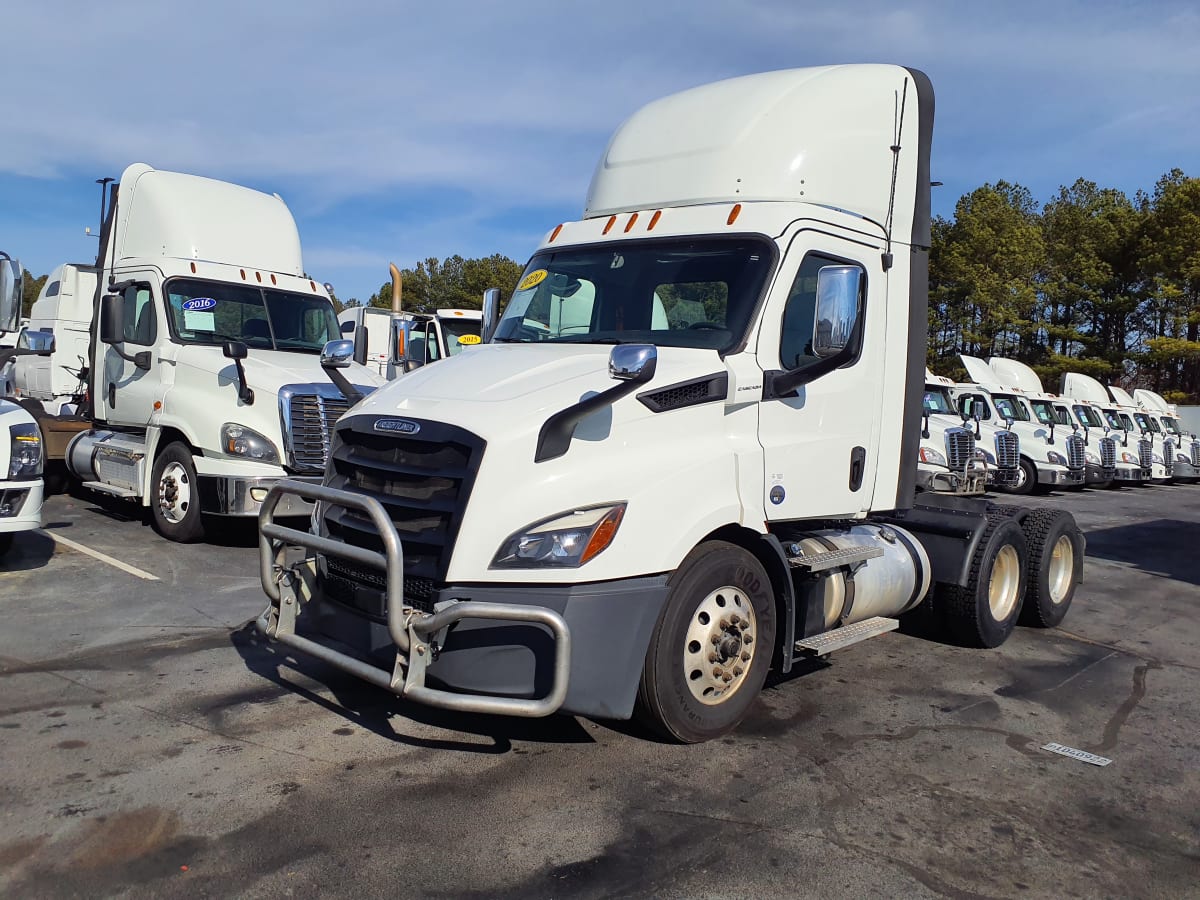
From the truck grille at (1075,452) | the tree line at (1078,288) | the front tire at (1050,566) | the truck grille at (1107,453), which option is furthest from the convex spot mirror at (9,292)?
the tree line at (1078,288)

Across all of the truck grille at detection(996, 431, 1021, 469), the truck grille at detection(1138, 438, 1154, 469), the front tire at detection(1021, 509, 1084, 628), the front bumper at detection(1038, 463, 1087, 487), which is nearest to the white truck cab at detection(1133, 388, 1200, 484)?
the truck grille at detection(1138, 438, 1154, 469)

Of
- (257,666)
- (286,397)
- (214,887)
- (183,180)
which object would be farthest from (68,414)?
(214,887)

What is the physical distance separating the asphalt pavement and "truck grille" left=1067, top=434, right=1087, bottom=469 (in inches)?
674

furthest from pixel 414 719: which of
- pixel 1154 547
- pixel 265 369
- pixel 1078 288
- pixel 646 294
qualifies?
pixel 1078 288

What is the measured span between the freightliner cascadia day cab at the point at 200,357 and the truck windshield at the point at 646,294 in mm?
3860

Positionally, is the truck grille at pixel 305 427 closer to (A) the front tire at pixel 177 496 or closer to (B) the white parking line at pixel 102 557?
(A) the front tire at pixel 177 496

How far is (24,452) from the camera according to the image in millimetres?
7738

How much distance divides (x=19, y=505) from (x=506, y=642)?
548 centimetres

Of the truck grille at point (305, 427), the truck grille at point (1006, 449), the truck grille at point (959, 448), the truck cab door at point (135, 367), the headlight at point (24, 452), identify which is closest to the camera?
the headlight at point (24, 452)

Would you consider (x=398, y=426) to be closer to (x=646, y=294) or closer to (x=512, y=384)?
(x=512, y=384)

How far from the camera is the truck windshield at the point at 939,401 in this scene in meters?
19.8

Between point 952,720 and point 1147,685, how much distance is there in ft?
6.01

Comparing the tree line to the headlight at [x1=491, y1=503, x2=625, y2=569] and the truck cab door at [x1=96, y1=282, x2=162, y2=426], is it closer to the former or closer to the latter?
the truck cab door at [x1=96, y1=282, x2=162, y2=426]

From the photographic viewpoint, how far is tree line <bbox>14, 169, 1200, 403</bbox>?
142ft
